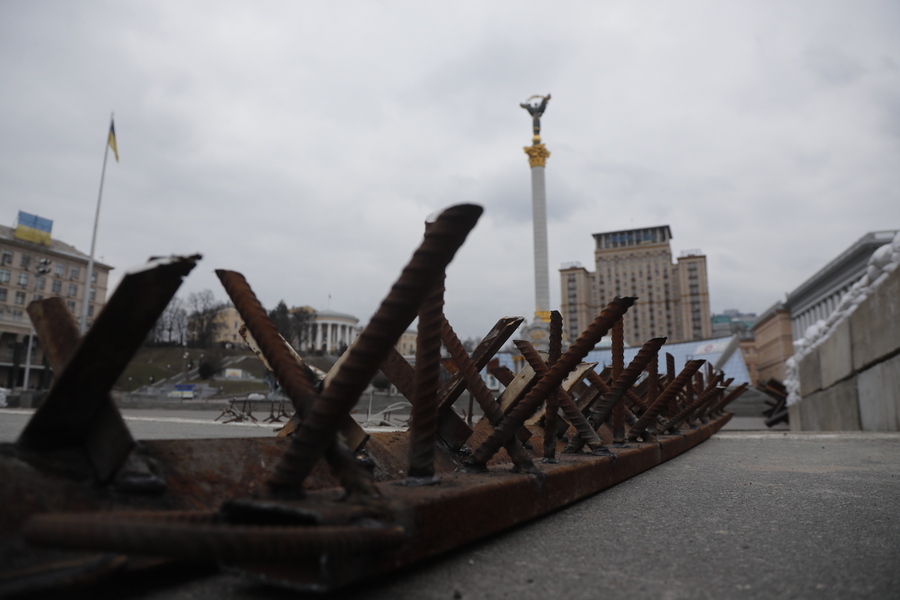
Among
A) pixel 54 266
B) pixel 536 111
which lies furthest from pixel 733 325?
pixel 54 266

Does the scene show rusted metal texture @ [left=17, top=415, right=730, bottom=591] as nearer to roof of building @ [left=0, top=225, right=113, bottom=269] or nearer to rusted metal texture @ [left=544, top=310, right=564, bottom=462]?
rusted metal texture @ [left=544, top=310, right=564, bottom=462]

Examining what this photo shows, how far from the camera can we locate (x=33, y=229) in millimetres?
64562

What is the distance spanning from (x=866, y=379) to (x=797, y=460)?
6.04 m

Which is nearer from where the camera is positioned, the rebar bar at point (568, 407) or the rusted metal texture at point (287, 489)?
the rusted metal texture at point (287, 489)

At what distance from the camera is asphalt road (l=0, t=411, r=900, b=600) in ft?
4.14

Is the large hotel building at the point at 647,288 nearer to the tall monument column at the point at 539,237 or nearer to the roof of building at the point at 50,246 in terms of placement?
the tall monument column at the point at 539,237

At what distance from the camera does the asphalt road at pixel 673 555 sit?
126 centimetres

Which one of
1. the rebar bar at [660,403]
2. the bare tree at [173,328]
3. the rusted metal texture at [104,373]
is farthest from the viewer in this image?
the bare tree at [173,328]

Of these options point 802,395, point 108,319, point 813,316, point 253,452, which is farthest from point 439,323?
point 813,316

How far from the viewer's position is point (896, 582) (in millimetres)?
1363

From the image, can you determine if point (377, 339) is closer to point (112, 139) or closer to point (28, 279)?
point (112, 139)

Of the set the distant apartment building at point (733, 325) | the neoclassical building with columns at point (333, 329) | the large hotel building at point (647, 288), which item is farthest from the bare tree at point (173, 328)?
the distant apartment building at point (733, 325)

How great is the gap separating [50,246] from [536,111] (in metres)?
59.4

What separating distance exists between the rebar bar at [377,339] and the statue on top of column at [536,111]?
62.7m
